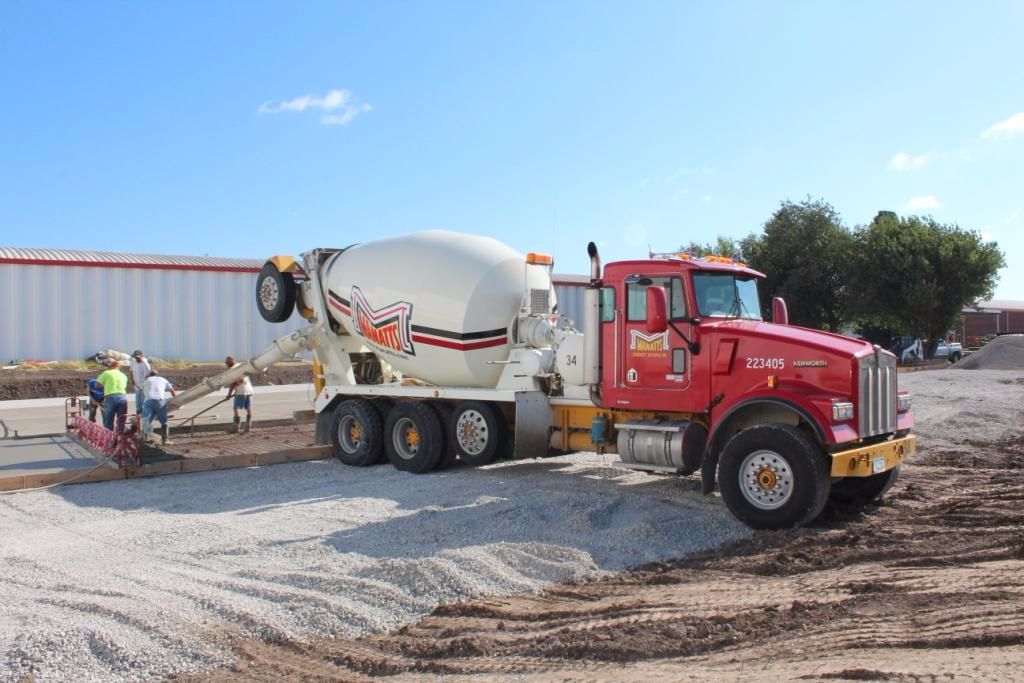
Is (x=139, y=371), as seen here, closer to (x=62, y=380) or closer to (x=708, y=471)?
(x=708, y=471)

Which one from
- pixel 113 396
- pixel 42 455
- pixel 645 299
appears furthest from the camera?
pixel 113 396

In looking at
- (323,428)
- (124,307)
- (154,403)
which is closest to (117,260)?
(124,307)

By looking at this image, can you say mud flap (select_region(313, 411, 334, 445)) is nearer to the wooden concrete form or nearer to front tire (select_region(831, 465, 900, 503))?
the wooden concrete form

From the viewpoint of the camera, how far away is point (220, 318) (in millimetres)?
39906

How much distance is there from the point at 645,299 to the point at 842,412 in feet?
8.74

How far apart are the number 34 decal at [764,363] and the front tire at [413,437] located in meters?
4.96

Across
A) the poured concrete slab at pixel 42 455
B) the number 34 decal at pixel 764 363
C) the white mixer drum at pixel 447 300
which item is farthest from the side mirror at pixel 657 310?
the poured concrete slab at pixel 42 455

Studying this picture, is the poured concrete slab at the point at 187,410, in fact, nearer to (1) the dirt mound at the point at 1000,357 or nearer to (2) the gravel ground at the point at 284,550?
(2) the gravel ground at the point at 284,550

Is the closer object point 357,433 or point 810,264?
point 357,433

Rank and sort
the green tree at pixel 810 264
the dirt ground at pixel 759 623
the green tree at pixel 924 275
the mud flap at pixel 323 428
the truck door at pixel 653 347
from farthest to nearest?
the green tree at pixel 810 264, the green tree at pixel 924 275, the mud flap at pixel 323 428, the truck door at pixel 653 347, the dirt ground at pixel 759 623

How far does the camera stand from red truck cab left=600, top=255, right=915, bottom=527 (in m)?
8.68

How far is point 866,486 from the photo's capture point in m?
9.93

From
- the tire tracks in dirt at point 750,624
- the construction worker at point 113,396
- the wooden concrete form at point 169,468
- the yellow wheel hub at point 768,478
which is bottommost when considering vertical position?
the tire tracks in dirt at point 750,624

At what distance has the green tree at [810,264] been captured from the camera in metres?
47.4
